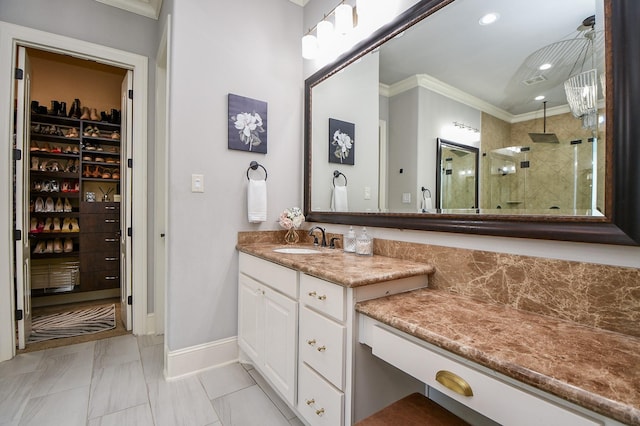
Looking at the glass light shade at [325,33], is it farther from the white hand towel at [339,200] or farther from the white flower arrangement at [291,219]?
the white flower arrangement at [291,219]

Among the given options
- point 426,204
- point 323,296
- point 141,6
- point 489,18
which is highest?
point 141,6

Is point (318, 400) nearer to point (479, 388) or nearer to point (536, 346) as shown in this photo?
point (479, 388)

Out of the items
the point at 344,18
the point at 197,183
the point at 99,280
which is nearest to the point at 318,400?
the point at 197,183

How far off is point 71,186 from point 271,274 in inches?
134

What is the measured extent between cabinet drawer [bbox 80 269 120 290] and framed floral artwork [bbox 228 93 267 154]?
2714mm

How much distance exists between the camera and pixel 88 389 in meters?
1.79

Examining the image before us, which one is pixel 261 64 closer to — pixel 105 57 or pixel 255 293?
pixel 105 57

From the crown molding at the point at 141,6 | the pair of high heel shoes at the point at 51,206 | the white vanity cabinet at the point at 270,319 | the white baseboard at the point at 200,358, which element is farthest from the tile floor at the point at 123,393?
the crown molding at the point at 141,6

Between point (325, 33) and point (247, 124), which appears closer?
point (325, 33)

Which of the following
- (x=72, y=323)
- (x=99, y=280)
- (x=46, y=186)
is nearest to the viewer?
(x=72, y=323)

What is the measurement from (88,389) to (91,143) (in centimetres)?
305

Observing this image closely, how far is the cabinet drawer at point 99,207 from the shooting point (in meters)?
3.49

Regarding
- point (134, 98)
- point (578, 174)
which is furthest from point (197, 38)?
point (578, 174)

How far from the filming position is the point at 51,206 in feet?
11.2
